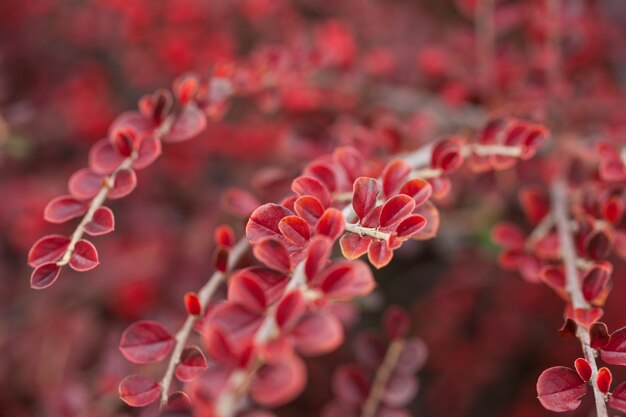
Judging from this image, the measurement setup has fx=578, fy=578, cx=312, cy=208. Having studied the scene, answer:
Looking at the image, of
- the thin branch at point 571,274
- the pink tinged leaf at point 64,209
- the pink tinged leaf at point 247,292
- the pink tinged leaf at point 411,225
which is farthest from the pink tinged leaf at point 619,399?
the pink tinged leaf at point 64,209

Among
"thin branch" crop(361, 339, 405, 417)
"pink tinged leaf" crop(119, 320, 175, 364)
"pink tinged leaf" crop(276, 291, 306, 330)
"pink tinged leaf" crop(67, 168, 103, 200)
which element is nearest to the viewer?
"pink tinged leaf" crop(276, 291, 306, 330)

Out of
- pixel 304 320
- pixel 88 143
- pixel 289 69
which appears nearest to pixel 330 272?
pixel 304 320

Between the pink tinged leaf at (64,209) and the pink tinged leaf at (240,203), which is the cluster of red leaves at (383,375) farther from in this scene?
the pink tinged leaf at (64,209)

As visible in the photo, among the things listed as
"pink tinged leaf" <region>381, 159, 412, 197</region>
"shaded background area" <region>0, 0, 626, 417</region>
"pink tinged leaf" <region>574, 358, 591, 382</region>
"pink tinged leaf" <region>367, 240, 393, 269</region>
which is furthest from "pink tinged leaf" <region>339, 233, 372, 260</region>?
"shaded background area" <region>0, 0, 626, 417</region>

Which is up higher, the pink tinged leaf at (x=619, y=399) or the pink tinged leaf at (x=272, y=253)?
the pink tinged leaf at (x=272, y=253)

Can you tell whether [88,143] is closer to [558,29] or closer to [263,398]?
[558,29]

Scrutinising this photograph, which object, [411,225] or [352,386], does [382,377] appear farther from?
[411,225]

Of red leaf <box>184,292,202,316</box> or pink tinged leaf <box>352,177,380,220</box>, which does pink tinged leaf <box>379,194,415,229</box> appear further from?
red leaf <box>184,292,202,316</box>
